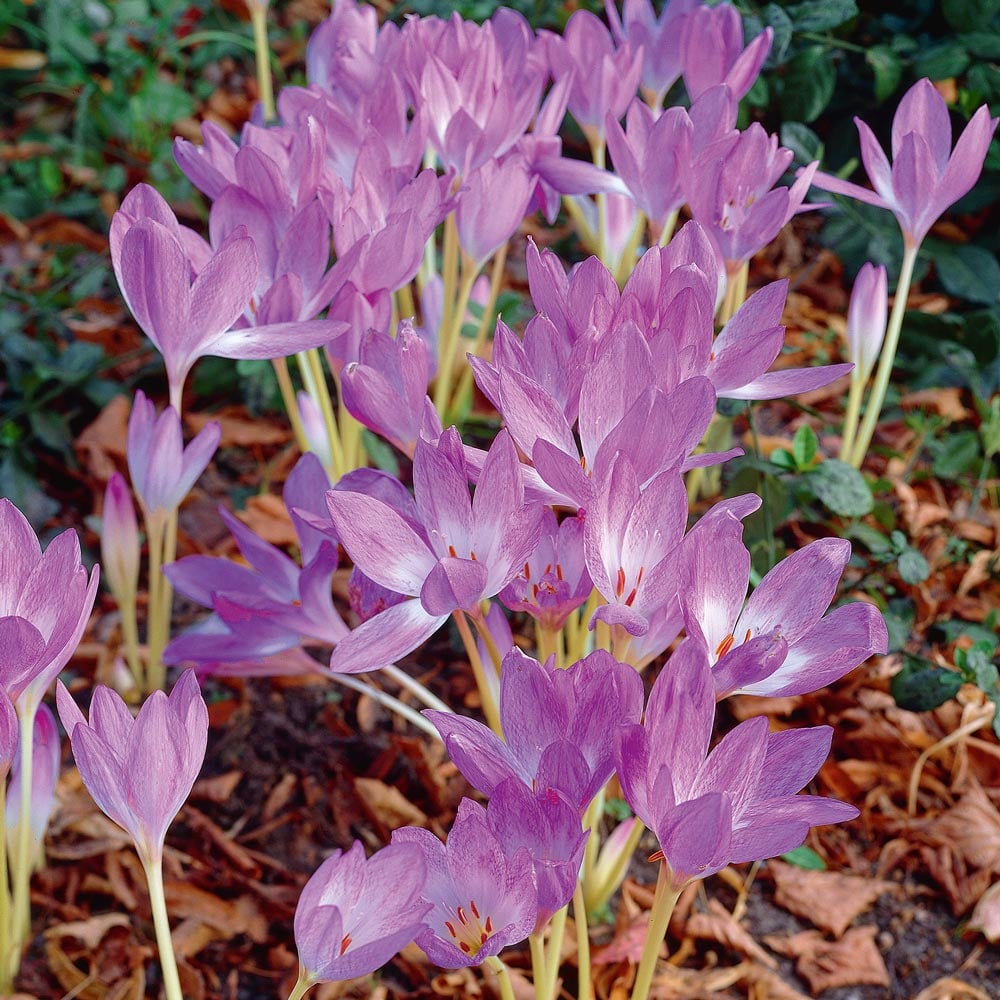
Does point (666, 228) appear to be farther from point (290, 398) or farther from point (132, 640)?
point (132, 640)

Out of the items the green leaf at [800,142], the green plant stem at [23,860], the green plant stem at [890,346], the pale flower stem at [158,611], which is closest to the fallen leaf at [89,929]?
the green plant stem at [23,860]

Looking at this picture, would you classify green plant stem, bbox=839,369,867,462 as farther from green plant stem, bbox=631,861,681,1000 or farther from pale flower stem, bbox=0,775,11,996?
pale flower stem, bbox=0,775,11,996

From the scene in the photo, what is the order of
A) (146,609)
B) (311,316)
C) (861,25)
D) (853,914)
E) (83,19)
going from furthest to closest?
(83,19) < (861,25) < (146,609) < (853,914) < (311,316)

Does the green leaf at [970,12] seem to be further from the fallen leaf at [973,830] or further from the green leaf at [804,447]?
the fallen leaf at [973,830]

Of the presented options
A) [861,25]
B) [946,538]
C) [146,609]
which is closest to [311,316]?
[146,609]

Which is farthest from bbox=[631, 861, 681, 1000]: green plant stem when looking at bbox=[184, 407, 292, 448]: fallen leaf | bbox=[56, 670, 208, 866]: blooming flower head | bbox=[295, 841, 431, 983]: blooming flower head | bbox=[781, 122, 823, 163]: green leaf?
bbox=[184, 407, 292, 448]: fallen leaf

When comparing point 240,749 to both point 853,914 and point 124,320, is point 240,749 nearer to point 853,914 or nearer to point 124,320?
point 853,914

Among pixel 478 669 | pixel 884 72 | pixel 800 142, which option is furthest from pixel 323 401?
pixel 884 72
